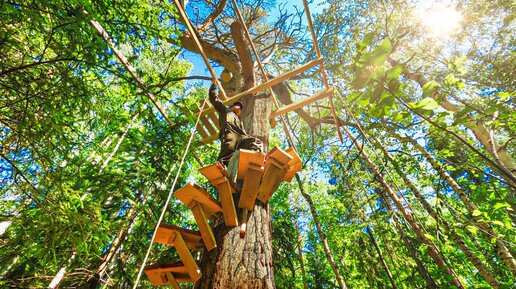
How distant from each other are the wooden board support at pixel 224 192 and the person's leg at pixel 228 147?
73cm

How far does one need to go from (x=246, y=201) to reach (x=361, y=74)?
1.31 meters

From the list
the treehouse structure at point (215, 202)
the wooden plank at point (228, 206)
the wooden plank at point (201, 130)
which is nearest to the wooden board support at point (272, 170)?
the treehouse structure at point (215, 202)

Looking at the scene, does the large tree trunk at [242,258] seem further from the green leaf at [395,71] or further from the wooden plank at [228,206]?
the green leaf at [395,71]

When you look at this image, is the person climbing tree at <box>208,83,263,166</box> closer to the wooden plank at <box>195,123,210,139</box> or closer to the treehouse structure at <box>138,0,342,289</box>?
the treehouse structure at <box>138,0,342,289</box>

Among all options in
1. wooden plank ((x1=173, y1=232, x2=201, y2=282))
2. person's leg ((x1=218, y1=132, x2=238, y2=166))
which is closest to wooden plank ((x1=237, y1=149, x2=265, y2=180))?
person's leg ((x1=218, y1=132, x2=238, y2=166))

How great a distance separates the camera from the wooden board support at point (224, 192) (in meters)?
1.81

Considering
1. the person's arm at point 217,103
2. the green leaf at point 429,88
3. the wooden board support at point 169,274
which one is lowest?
the wooden board support at point 169,274

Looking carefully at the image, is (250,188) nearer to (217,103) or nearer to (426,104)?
(426,104)

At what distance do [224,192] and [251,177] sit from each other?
26 cm

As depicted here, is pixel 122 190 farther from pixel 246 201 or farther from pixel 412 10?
pixel 412 10

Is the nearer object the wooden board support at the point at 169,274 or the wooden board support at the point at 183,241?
the wooden board support at the point at 183,241

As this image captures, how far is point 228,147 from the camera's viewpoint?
2688 millimetres

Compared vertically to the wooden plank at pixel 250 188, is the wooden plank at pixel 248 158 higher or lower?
higher

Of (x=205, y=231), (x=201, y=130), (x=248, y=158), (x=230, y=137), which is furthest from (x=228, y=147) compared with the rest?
(x=201, y=130)
